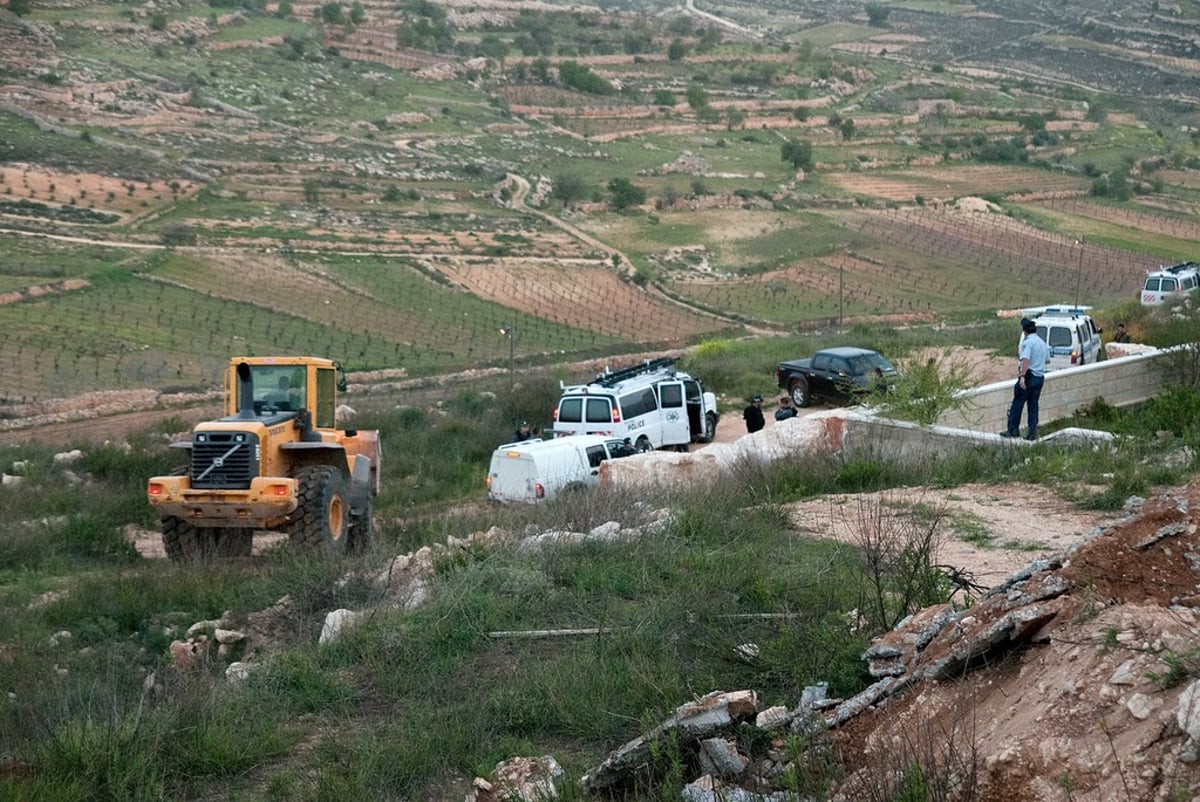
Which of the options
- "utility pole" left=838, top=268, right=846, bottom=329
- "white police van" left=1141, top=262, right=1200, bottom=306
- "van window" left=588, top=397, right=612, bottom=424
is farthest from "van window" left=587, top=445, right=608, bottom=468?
"utility pole" left=838, top=268, right=846, bottom=329

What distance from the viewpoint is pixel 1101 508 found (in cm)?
1302

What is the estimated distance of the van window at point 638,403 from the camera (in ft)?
85.3

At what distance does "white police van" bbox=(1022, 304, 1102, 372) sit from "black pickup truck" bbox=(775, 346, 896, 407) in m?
3.19

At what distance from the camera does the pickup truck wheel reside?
31.0m

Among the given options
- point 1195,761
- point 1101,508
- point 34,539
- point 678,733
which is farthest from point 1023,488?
point 34,539

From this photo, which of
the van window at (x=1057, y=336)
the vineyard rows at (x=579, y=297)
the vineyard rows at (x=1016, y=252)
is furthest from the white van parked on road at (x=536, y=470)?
the vineyard rows at (x=1016, y=252)

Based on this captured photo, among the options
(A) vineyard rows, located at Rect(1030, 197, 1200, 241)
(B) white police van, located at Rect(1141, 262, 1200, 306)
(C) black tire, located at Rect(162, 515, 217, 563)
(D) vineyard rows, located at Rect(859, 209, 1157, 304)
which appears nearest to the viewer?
(C) black tire, located at Rect(162, 515, 217, 563)

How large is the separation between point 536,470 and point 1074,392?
7884mm

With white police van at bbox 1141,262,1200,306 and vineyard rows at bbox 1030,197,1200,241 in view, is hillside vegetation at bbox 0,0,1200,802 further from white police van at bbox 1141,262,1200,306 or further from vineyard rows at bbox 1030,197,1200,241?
white police van at bbox 1141,262,1200,306

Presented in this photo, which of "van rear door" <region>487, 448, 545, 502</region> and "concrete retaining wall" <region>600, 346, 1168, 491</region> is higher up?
"concrete retaining wall" <region>600, 346, 1168, 491</region>

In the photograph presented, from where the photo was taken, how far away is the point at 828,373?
100 ft

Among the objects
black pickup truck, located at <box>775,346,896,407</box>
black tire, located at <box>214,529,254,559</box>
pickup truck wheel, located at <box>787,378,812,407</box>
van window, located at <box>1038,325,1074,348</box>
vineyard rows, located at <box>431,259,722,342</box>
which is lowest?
vineyard rows, located at <box>431,259,722,342</box>

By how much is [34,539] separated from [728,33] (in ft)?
491

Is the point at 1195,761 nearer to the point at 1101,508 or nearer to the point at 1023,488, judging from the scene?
the point at 1101,508
